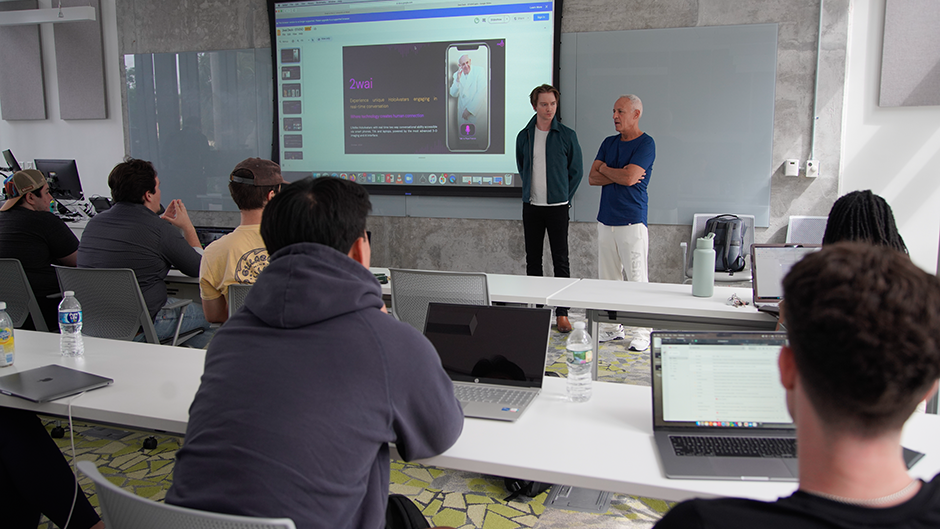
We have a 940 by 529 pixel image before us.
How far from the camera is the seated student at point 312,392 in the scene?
106 cm

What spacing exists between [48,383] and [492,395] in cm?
126

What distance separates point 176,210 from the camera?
386 centimetres

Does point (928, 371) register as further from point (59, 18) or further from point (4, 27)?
point (4, 27)

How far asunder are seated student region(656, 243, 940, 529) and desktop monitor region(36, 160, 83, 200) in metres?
5.89

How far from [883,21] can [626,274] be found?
251 cm

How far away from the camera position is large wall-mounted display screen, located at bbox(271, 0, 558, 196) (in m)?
5.29

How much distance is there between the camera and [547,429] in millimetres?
1538

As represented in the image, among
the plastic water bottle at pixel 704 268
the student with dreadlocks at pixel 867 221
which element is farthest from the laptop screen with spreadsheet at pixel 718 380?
the plastic water bottle at pixel 704 268

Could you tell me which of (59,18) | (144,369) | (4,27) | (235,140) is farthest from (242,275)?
(4,27)

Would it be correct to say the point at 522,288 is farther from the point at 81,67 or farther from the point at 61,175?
the point at 81,67

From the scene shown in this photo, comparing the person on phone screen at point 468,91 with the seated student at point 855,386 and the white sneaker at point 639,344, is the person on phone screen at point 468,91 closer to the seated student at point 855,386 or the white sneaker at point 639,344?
the white sneaker at point 639,344

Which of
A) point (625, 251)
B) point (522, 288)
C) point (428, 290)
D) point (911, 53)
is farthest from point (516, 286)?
point (911, 53)

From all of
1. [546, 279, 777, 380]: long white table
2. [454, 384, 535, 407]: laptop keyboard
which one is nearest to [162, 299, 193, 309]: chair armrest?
[546, 279, 777, 380]: long white table

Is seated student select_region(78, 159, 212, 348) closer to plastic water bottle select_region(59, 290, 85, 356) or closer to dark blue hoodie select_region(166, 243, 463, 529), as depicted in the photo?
plastic water bottle select_region(59, 290, 85, 356)
